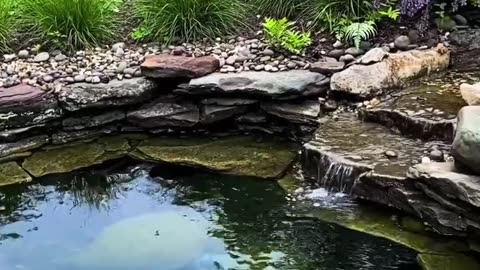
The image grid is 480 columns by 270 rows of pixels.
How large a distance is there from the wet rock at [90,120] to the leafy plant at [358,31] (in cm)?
194

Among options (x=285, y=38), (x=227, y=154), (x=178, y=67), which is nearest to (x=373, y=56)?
Result: (x=285, y=38)

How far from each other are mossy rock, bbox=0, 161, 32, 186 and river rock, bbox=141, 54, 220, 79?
4.00 feet

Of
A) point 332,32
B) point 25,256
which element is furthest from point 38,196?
point 332,32

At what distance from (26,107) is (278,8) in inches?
93.8

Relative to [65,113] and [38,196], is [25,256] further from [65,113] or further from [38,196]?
[65,113]

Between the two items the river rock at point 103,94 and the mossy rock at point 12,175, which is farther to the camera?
the river rock at point 103,94

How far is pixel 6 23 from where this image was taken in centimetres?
620

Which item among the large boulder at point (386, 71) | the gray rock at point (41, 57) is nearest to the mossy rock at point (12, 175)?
the gray rock at point (41, 57)

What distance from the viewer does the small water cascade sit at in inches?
176

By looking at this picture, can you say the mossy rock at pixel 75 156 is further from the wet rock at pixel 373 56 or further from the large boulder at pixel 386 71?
the wet rock at pixel 373 56

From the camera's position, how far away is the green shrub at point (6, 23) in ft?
20.2

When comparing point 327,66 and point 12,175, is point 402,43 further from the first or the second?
point 12,175

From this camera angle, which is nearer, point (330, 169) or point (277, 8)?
point (330, 169)

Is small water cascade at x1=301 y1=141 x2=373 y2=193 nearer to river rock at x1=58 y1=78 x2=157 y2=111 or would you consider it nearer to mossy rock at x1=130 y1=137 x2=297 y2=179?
mossy rock at x1=130 y1=137 x2=297 y2=179
